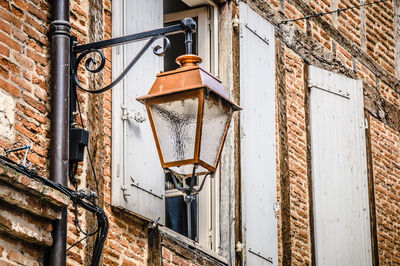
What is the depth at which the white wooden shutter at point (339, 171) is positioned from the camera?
30.6 feet

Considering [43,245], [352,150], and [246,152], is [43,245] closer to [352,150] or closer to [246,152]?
[246,152]

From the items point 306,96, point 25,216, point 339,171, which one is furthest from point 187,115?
point 339,171

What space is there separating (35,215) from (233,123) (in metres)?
3.30

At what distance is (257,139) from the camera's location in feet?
28.1

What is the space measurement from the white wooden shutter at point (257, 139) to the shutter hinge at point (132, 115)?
1610mm

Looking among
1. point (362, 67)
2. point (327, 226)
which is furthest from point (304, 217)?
point (362, 67)

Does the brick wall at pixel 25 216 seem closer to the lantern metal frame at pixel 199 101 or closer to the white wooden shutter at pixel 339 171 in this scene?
the lantern metal frame at pixel 199 101

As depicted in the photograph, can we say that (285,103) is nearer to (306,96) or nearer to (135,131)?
(306,96)

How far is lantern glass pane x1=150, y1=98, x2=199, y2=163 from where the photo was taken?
528cm

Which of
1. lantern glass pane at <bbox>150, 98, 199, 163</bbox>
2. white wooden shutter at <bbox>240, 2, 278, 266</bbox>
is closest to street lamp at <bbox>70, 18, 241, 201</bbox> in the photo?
lantern glass pane at <bbox>150, 98, 199, 163</bbox>

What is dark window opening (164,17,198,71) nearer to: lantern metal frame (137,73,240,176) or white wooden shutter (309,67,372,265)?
white wooden shutter (309,67,372,265)

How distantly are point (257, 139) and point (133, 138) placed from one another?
1.97 meters

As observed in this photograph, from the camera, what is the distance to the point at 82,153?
573 cm

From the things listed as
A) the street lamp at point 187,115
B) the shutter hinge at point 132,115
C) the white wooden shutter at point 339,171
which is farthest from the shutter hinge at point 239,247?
the street lamp at point 187,115
